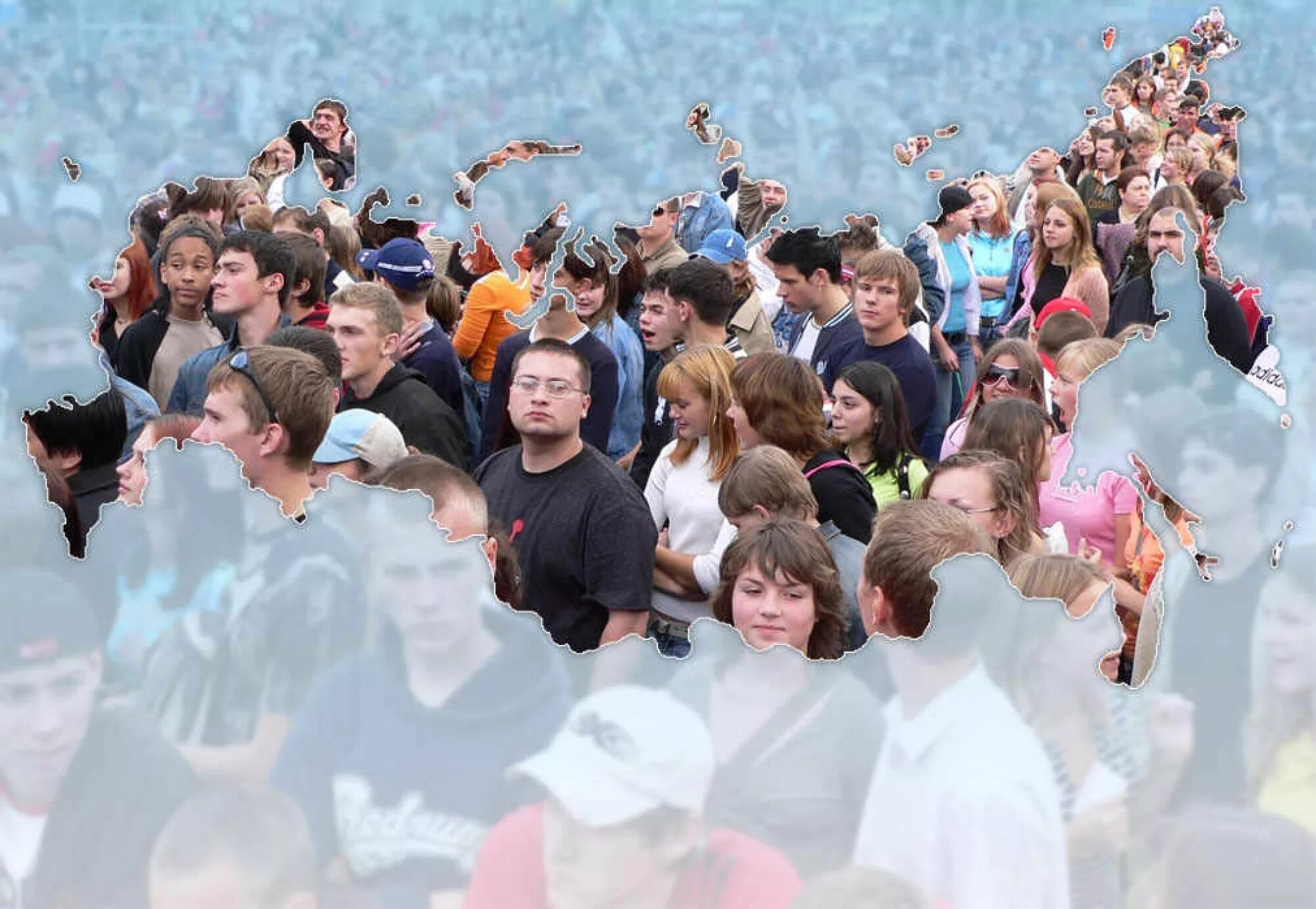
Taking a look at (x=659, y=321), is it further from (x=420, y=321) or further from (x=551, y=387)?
(x=551, y=387)

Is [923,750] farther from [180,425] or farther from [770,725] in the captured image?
[180,425]

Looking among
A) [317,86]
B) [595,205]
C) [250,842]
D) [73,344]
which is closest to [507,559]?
[595,205]

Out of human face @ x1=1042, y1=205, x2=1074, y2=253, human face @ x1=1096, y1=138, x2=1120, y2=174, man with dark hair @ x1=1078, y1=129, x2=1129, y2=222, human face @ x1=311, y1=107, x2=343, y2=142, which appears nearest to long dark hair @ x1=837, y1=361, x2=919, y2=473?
human face @ x1=1042, y1=205, x2=1074, y2=253

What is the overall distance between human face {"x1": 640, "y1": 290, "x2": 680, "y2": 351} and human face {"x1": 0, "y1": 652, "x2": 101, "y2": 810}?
4.19 meters

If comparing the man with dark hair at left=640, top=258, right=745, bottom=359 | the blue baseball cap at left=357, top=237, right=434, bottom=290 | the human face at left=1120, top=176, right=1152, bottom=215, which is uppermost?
the human face at left=1120, top=176, right=1152, bottom=215

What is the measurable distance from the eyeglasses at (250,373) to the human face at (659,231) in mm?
3367

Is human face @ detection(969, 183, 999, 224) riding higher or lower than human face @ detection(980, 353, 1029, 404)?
higher

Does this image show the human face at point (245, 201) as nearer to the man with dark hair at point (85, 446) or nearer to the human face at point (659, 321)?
the human face at point (659, 321)

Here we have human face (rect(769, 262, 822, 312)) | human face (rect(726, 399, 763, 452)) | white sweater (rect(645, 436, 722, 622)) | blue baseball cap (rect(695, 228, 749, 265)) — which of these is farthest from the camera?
blue baseball cap (rect(695, 228, 749, 265))

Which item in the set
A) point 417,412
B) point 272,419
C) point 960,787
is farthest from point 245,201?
point 960,787

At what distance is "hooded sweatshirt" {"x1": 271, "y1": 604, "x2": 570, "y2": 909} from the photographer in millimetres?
1889

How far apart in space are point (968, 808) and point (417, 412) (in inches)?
133

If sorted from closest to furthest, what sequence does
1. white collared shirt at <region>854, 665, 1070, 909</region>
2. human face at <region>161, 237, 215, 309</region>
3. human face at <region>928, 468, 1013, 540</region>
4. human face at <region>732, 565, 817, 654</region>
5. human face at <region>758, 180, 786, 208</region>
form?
white collared shirt at <region>854, 665, 1070, 909</region>, human face at <region>732, 565, 817, 654</region>, human face at <region>928, 468, 1013, 540</region>, human face at <region>161, 237, 215, 309</region>, human face at <region>758, 180, 786, 208</region>

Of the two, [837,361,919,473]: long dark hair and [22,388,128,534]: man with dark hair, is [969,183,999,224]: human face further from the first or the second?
[22,388,128,534]: man with dark hair
